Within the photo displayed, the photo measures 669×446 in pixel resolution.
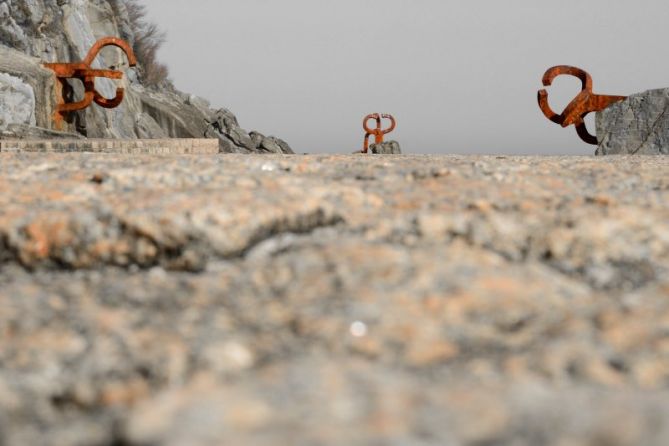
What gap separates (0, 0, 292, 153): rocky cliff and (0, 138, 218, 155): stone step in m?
1.27

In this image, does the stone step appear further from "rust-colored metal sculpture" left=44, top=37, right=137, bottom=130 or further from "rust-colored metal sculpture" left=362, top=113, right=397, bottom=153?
"rust-colored metal sculpture" left=362, top=113, right=397, bottom=153

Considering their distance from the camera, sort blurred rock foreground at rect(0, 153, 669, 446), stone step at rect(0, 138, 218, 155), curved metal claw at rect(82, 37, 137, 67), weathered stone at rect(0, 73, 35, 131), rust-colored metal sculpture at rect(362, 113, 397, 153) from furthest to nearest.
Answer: rust-colored metal sculpture at rect(362, 113, 397, 153), curved metal claw at rect(82, 37, 137, 67), weathered stone at rect(0, 73, 35, 131), stone step at rect(0, 138, 218, 155), blurred rock foreground at rect(0, 153, 669, 446)

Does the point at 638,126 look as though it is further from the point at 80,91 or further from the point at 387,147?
the point at 387,147

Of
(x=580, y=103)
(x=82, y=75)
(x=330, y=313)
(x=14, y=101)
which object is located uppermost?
(x=82, y=75)

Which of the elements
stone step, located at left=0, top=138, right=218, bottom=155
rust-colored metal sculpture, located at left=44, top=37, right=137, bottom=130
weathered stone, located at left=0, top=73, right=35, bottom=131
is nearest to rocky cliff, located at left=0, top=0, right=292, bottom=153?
weathered stone, located at left=0, top=73, right=35, bottom=131

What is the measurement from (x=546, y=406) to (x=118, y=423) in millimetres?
398

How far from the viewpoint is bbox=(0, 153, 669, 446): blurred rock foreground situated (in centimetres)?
63

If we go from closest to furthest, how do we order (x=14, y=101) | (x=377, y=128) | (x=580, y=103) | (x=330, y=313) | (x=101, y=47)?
(x=330, y=313), (x=580, y=103), (x=14, y=101), (x=101, y=47), (x=377, y=128)

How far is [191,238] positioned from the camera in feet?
3.63

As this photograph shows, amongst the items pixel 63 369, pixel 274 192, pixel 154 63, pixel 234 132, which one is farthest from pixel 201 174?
pixel 154 63

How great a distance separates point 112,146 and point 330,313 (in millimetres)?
4984

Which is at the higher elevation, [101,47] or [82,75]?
[101,47]

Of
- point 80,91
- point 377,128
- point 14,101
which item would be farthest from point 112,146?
point 377,128

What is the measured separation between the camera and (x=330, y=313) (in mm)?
847
